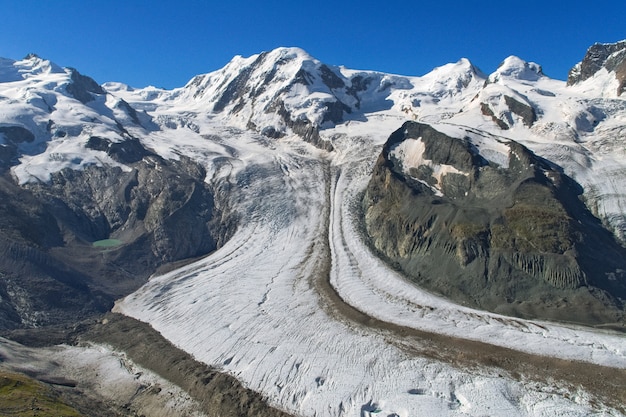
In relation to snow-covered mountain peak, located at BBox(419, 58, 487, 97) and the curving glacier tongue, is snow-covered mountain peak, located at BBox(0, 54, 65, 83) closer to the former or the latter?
the curving glacier tongue

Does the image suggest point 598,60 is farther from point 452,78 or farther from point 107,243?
point 107,243

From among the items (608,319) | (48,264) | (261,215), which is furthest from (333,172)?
(608,319)

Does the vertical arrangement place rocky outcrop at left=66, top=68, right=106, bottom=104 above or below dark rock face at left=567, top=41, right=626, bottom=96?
below

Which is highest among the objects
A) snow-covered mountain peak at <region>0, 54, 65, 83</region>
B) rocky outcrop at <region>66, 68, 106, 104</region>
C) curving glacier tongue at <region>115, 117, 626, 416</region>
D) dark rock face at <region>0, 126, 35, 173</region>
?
snow-covered mountain peak at <region>0, 54, 65, 83</region>

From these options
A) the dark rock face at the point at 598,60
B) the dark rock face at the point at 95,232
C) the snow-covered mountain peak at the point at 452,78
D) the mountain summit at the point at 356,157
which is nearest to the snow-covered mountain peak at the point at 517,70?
the mountain summit at the point at 356,157

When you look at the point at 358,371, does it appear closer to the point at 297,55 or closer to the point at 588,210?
the point at 588,210

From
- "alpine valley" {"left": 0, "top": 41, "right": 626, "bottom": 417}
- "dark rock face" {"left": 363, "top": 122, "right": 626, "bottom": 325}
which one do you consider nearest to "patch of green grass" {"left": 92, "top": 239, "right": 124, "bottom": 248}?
"alpine valley" {"left": 0, "top": 41, "right": 626, "bottom": 417}

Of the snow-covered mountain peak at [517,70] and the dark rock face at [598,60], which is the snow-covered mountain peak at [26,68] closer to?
the snow-covered mountain peak at [517,70]
